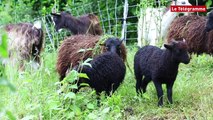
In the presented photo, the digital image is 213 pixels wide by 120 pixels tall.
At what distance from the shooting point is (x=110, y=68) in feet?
15.9

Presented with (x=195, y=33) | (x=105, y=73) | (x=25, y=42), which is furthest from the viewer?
(x=195, y=33)

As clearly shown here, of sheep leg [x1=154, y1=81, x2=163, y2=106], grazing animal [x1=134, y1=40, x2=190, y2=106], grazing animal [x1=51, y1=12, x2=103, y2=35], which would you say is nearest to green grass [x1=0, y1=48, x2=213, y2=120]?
sheep leg [x1=154, y1=81, x2=163, y2=106]

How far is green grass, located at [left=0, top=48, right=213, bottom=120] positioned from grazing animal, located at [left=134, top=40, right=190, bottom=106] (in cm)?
24

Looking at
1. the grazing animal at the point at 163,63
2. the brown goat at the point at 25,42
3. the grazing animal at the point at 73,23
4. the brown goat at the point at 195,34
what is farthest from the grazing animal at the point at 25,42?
the brown goat at the point at 195,34

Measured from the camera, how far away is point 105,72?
480cm

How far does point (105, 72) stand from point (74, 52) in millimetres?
1144

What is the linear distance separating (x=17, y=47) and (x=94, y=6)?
285 inches

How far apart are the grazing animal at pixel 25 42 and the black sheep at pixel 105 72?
5.27ft

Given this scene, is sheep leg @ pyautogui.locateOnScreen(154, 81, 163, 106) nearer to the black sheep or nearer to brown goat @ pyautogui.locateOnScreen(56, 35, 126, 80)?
the black sheep

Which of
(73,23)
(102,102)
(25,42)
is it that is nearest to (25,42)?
(25,42)

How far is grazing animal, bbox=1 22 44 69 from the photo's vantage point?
242 inches

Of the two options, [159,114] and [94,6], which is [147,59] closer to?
[159,114]

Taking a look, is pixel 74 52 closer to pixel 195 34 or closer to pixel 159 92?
pixel 159 92

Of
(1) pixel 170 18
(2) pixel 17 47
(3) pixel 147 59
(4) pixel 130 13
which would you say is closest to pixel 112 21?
(4) pixel 130 13
